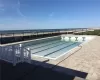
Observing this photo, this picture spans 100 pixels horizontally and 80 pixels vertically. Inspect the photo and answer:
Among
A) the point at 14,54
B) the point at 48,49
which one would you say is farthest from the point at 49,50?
the point at 14,54

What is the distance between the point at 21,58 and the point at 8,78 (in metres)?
1.70

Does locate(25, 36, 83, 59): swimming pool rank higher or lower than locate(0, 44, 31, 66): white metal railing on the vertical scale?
lower

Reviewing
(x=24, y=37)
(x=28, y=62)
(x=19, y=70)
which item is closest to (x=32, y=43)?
(x=24, y=37)

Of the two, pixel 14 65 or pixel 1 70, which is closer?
pixel 1 70

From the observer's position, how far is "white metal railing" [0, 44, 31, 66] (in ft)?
17.7

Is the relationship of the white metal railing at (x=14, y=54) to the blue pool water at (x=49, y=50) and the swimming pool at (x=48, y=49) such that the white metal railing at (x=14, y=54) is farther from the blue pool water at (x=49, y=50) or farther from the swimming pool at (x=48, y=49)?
the blue pool water at (x=49, y=50)

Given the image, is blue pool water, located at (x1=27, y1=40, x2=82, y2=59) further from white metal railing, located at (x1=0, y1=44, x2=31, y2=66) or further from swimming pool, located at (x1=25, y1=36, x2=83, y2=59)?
white metal railing, located at (x1=0, y1=44, x2=31, y2=66)

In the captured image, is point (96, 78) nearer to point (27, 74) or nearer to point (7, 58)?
point (27, 74)

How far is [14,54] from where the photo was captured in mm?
5391

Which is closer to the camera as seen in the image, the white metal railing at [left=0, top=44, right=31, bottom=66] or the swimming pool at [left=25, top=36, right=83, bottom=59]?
the white metal railing at [left=0, top=44, right=31, bottom=66]

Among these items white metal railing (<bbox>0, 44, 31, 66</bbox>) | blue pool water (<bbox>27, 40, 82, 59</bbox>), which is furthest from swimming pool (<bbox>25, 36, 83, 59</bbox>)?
white metal railing (<bbox>0, 44, 31, 66</bbox>)

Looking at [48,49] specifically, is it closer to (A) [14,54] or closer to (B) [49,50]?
(B) [49,50]

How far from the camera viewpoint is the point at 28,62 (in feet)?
19.5

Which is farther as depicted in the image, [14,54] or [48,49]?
[48,49]
